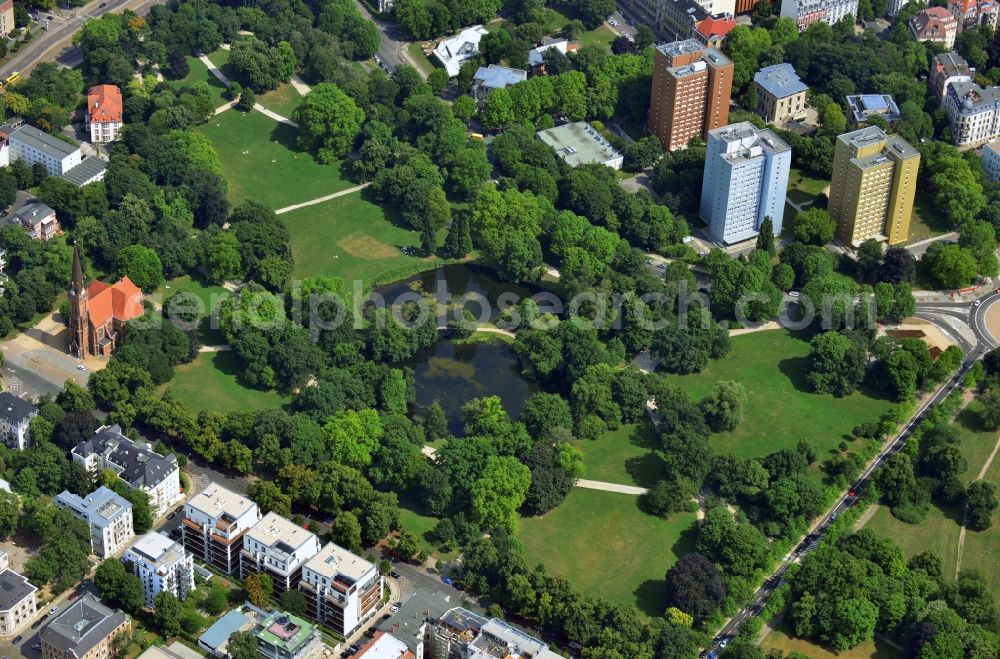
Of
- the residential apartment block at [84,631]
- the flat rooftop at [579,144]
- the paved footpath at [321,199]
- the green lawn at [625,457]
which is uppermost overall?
the flat rooftop at [579,144]

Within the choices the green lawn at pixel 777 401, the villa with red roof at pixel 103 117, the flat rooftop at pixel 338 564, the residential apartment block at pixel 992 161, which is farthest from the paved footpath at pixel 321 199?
the residential apartment block at pixel 992 161

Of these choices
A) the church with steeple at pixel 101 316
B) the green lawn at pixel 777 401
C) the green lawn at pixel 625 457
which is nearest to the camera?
the green lawn at pixel 625 457

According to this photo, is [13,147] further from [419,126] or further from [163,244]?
[419,126]

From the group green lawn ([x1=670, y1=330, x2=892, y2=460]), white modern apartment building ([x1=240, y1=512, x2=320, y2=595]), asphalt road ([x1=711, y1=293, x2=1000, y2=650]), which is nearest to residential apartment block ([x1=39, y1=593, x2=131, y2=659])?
white modern apartment building ([x1=240, y1=512, x2=320, y2=595])

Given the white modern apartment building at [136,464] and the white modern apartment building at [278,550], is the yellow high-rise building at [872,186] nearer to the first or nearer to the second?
the white modern apartment building at [278,550]

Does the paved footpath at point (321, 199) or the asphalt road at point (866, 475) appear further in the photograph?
the paved footpath at point (321, 199)

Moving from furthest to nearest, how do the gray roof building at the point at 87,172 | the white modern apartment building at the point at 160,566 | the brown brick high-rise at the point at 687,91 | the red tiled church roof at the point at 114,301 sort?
the brown brick high-rise at the point at 687,91 < the gray roof building at the point at 87,172 < the red tiled church roof at the point at 114,301 < the white modern apartment building at the point at 160,566
